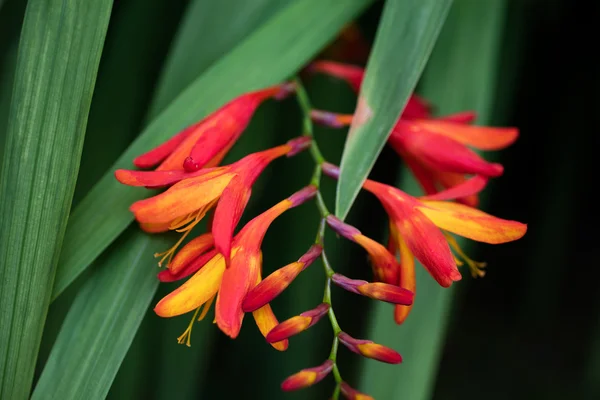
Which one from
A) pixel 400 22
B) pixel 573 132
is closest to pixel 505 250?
pixel 573 132

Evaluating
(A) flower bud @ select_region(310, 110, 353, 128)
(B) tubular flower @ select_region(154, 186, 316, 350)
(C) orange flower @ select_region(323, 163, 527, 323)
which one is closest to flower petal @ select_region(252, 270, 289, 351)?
(B) tubular flower @ select_region(154, 186, 316, 350)

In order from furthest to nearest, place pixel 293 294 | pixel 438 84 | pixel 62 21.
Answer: pixel 293 294, pixel 438 84, pixel 62 21

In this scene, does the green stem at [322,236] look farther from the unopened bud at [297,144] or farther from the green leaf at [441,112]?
the green leaf at [441,112]

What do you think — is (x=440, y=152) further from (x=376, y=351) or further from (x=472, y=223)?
(x=376, y=351)

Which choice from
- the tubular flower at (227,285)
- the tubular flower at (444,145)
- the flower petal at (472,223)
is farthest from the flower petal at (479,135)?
the tubular flower at (227,285)

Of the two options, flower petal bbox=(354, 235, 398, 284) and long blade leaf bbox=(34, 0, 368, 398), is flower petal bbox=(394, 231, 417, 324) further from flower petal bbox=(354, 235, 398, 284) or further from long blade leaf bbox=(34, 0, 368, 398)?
long blade leaf bbox=(34, 0, 368, 398)

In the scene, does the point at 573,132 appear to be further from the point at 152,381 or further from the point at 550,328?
the point at 152,381
